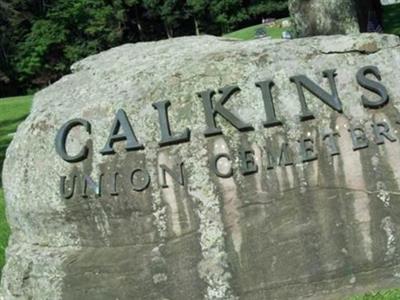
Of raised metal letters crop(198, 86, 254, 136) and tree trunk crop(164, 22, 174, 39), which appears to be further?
tree trunk crop(164, 22, 174, 39)

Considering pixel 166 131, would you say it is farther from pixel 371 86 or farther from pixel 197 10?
pixel 197 10

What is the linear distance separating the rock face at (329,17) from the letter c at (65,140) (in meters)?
2.51

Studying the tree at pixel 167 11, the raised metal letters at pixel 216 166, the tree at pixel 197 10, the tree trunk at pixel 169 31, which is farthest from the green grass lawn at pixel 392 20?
the tree trunk at pixel 169 31

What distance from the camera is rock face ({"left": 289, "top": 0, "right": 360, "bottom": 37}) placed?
6473 millimetres

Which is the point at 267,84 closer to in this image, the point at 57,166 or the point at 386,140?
the point at 386,140

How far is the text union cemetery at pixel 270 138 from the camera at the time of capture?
459 centimetres

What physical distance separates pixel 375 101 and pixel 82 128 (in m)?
1.85

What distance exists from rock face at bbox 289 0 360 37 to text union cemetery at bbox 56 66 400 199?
6.02ft

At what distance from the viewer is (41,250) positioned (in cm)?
493

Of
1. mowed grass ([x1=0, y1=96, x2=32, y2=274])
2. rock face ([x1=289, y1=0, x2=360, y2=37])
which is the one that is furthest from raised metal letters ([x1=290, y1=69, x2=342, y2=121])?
mowed grass ([x1=0, y1=96, x2=32, y2=274])

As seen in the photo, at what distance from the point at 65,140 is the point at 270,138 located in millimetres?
1314

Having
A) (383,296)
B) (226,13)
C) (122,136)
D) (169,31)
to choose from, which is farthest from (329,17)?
(226,13)

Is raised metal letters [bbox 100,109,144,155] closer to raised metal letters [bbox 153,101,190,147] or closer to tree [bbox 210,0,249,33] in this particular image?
raised metal letters [bbox 153,101,190,147]

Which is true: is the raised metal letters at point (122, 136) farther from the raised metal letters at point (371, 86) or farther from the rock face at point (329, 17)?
the rock face at point (329, 17)
